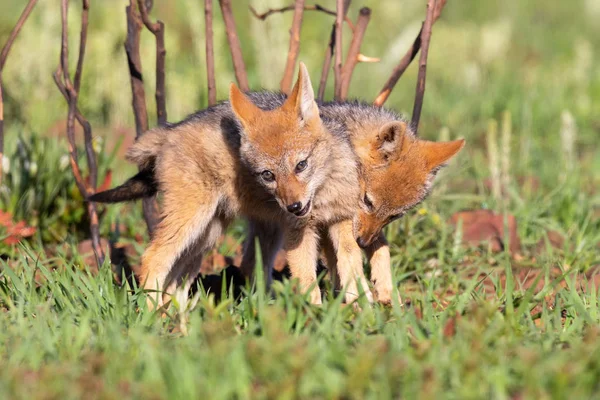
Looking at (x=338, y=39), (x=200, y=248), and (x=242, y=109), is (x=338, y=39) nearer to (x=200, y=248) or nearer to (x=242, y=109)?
(x=242, y=109)

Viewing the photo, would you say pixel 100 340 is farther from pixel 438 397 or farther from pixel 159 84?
pixel 159 84

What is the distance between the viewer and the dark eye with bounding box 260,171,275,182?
4555 millimetres

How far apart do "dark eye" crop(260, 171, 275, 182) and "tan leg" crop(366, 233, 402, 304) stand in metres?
0.83

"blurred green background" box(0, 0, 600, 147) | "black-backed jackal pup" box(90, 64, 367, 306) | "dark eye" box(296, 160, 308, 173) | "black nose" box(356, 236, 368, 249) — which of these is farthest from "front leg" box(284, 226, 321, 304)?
"blurred green background" box(0, 0, 600, 147)

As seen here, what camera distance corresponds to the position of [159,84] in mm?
5422

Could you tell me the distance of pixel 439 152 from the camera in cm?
479

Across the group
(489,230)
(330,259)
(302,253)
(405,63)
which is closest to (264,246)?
(330,259)

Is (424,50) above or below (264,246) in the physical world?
above

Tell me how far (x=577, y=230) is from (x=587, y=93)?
4.70 m

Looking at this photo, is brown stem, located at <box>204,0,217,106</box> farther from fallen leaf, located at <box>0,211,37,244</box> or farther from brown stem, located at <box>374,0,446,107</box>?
fallen leaf, located at <box>0,211,37,244</box>

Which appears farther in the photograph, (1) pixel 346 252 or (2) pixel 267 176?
(1) pixel 346 252

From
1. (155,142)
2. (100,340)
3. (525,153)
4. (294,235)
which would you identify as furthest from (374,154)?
(525,153)

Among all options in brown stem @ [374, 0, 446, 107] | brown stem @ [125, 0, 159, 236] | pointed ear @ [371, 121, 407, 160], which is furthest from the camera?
brown stem @ [374, 0, 446, 107]

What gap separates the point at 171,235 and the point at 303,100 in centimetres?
107
